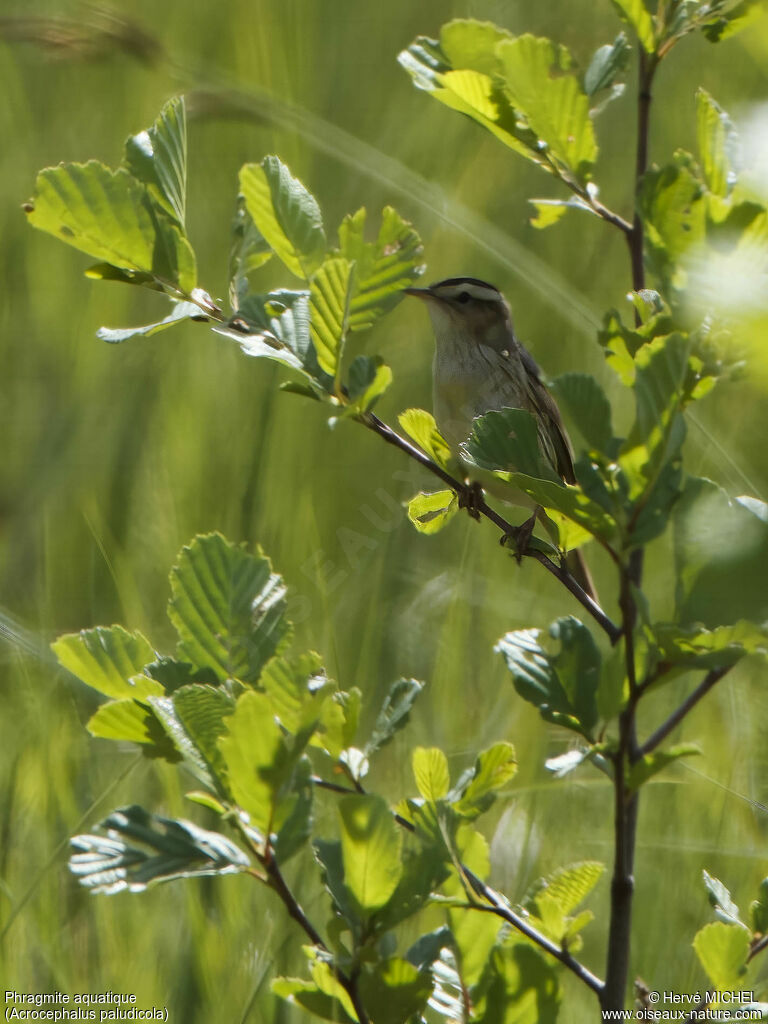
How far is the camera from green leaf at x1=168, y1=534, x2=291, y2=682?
72 centimetres

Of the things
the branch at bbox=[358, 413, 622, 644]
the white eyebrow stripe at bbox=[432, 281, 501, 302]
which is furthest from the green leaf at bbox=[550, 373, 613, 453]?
the white eyebrow stripe at bbox=[432, 281, 501, 302]

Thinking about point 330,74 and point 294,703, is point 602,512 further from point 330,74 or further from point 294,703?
point 330,74

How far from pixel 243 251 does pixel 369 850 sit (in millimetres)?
418

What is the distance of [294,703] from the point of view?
670 millimetres

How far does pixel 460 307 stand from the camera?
6.72 ft

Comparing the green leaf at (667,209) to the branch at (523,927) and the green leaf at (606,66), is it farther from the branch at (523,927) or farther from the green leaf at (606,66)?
the branch at (523,927)

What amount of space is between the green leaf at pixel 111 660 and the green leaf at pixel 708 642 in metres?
0.30

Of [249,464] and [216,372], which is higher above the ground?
[216,372]

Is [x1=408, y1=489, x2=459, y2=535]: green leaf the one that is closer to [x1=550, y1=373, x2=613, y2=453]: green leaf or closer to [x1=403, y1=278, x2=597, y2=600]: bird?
[x1=550, y1=373, x2=613, y2=453]: green leaf

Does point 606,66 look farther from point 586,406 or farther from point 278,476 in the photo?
point 278,476

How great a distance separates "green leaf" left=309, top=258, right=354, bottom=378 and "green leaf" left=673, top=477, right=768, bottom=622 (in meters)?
0.23

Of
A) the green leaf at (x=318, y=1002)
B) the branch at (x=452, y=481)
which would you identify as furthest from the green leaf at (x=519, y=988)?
the branch at (x=452, y=481)

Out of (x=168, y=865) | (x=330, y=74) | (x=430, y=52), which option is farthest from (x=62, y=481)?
(x=168, y=865)

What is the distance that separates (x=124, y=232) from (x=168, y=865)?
0.38m
